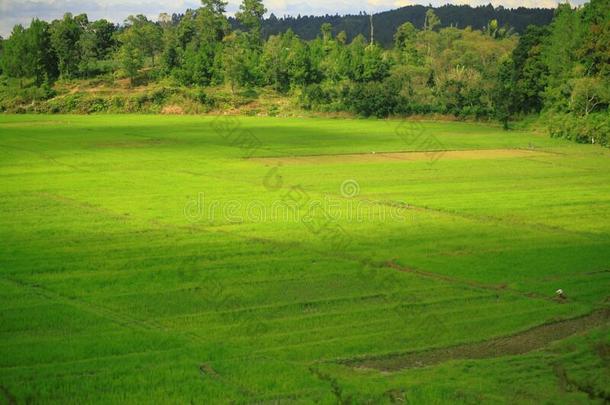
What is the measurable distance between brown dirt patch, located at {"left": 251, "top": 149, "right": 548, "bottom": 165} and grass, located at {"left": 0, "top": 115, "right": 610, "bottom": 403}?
2.64 metres

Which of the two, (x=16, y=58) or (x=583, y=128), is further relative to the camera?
(x=16, y=58)

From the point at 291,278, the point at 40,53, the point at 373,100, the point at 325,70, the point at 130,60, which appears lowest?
the point at 291,278

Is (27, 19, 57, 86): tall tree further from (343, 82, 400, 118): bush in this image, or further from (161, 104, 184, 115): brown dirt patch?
(343, 82, 400, 118): bush

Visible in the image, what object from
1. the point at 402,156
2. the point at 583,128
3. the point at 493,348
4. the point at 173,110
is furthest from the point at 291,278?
the point at 173,110

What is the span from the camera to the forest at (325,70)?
64312 mm

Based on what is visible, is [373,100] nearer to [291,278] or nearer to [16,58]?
[16,58]

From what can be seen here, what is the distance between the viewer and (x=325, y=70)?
90.6 metres

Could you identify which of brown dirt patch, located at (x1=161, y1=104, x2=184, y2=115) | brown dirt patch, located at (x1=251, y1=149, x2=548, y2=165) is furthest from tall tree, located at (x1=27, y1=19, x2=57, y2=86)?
brown dirt patch, located at (x1=251, y1=149, x2=548, y2=165)

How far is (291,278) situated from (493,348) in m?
5.99

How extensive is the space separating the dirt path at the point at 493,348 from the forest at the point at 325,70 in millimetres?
42430

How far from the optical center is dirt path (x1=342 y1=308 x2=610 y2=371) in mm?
13461

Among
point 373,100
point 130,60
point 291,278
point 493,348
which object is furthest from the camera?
point 130,60

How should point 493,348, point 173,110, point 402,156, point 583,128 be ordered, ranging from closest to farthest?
point 493,348 → point 402,156 → point 583,128 → point 173,110

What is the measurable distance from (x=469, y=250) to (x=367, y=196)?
989 centimetres
